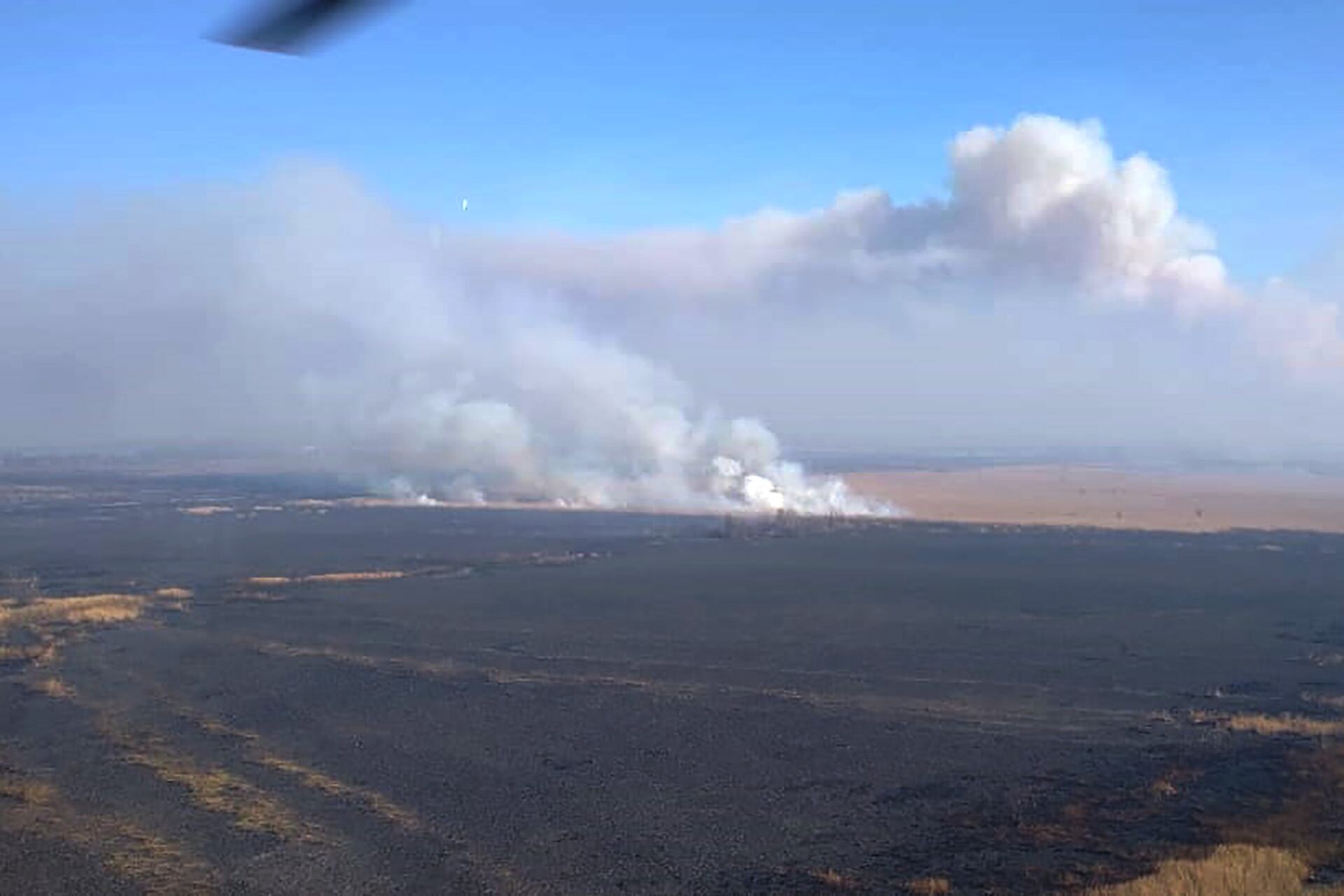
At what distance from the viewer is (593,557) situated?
3297 inches

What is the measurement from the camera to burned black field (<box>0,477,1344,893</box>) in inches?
931

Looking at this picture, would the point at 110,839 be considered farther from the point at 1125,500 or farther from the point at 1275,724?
the point at 1125,500

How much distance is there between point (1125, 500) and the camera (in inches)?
5910

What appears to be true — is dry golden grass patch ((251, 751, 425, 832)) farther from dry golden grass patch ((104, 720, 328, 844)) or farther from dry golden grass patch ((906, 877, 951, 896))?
dry golden grass patch ((906, 877, 951, 896))

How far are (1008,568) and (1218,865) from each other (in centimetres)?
5794

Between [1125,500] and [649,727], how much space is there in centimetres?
12998

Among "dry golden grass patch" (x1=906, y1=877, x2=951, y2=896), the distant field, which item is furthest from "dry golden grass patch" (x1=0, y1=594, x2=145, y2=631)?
the distant field

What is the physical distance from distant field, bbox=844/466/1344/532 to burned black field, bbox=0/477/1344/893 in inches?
1805

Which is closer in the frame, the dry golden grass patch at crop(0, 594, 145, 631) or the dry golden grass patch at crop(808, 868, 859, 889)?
the dry golden grass patch at crop(808, 868, 859, 889)

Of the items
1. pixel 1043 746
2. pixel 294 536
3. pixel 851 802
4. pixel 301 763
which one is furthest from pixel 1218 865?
pixel 294 536

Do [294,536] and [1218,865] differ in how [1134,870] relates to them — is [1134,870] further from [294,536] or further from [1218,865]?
[294,536]

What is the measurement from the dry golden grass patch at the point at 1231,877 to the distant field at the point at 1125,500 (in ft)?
308

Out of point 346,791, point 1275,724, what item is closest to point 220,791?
point 346,791

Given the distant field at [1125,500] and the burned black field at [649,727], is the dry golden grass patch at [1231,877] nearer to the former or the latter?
the burned black field at [649,727]
